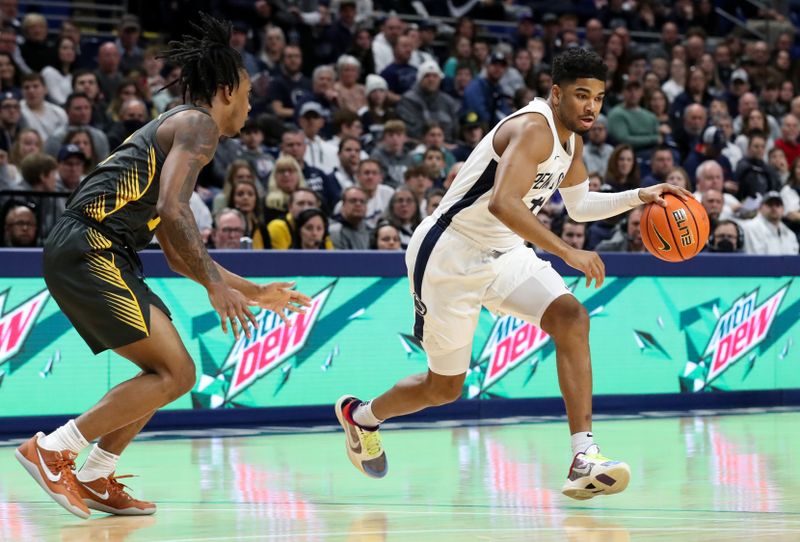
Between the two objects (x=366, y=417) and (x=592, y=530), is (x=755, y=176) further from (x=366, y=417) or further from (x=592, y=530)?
(x=592, y=530)

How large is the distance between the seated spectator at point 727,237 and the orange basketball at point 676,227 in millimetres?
5481

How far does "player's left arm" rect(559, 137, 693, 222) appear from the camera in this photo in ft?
22.6

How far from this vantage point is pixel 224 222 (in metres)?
10.5

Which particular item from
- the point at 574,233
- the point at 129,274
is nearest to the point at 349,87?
the point at 574,233

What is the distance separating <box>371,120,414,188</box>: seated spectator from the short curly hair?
7.20m

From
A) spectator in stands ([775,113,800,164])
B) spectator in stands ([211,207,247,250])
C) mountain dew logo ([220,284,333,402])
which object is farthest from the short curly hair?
Answer: spectator in stands ([775,113,800,164])

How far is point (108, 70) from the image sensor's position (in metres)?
14.0

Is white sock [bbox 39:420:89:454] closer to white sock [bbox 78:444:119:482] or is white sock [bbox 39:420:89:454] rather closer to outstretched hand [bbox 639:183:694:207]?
white sock [bbox 78:444:119:482]

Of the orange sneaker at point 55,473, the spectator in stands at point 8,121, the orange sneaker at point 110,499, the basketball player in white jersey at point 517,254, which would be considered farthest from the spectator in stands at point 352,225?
the orange sneaker at point 55,473

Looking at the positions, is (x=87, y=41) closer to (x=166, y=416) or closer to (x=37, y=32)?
(x=37, y=32)

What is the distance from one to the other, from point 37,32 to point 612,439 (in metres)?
7.76

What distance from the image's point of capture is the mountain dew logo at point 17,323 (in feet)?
29.9

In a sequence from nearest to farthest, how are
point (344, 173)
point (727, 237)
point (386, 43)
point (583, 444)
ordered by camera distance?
point (583, 444) → point (727, 237) → point (344, 173) → point (386, 43)

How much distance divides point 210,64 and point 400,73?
33.6 ft
